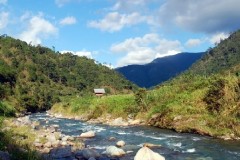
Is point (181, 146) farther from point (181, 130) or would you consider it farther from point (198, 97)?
point (198, 97)

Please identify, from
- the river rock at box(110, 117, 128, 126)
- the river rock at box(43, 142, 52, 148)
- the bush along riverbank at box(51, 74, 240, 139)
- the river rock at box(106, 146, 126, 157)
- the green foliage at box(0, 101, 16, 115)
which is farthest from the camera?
the green foliage at box(0, 101, 16, 115)

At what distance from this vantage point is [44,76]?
139m

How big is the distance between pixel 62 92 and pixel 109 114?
76.2 m

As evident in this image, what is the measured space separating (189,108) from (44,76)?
103312mm

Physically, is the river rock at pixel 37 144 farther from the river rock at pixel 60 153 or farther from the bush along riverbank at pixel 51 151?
the river rock at pixel 60 153

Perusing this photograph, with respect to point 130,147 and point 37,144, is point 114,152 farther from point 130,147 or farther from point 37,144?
point 37,144

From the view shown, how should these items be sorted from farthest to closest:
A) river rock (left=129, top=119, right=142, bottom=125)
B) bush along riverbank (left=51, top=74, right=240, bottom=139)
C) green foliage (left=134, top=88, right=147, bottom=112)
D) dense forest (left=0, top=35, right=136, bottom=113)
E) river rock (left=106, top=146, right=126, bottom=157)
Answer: dense forest (left=0, top=35, right=136, bottom=113) → green foliage (left=134, top=88, right=147, bottom=112) → river rock (left=129, top=119, right=142, bottom=125) → bush along riverbank (left=51, top=74, right=240, bottom=139) → river rock (left=106, top=146, right=126, bottom=157)

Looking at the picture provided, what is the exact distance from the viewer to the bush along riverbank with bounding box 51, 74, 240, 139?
120 feet

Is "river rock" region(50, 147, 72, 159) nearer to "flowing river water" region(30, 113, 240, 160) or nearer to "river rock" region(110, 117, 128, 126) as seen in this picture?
"flowing river water" region(30, 113, 240, 160)

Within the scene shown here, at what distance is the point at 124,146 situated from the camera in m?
30.1

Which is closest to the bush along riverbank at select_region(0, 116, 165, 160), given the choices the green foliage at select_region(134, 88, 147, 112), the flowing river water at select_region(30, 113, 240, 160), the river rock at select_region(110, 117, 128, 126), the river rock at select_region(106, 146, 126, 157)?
the river rock at select_region(106, 146, 126, 157)

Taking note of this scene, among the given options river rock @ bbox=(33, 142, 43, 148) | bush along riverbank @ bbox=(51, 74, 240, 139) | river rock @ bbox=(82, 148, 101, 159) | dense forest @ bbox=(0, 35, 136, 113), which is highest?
dense forest @ bbox=(0, 35, 136, 113)

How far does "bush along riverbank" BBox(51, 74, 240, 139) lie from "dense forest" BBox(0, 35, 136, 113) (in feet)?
141

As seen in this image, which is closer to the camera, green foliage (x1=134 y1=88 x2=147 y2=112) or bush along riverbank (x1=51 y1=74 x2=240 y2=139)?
bush along riverbank (x1=51 y1=74 x2=240 y2=139)
